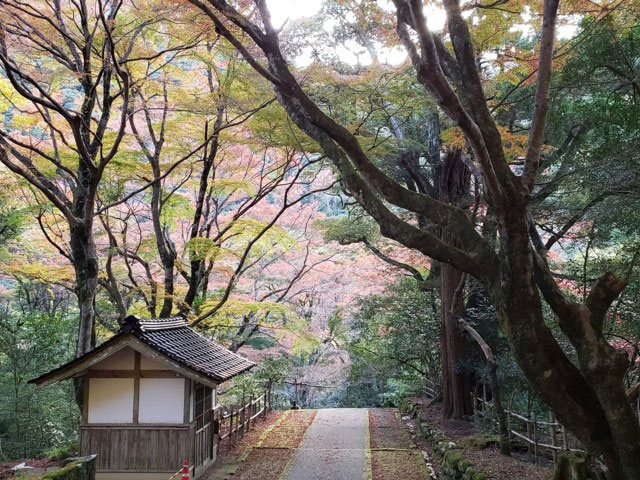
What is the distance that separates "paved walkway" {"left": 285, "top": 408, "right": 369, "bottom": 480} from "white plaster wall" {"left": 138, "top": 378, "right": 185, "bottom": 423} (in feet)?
8.21

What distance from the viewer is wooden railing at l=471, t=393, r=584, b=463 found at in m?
7.67

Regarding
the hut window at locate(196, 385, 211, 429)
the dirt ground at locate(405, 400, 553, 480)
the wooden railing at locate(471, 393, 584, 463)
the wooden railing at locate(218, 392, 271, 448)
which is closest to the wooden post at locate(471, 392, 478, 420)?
the wooden railing at locate(471, 393, 584, 463)

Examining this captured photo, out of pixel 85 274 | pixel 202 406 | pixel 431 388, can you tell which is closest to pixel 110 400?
pixel 202 406

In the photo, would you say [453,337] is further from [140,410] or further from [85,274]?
[85,274]

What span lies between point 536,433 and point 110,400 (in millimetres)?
7496

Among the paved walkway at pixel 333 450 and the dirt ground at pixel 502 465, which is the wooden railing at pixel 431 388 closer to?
the paved walkway at pixel 333 450

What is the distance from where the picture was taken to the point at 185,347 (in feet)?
33.0

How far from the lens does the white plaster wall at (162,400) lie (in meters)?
9.23

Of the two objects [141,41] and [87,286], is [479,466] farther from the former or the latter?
[141,41]

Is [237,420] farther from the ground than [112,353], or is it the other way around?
[112,353]

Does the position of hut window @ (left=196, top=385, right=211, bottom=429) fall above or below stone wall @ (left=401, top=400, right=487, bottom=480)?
above

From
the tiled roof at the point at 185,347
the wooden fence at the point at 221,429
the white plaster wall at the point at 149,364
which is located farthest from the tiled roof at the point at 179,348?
the wooden fence at the point at 221,429

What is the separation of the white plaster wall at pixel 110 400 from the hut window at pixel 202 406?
4.45 ft

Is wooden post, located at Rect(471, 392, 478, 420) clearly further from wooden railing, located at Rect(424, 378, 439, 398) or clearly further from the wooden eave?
the wooden eave
